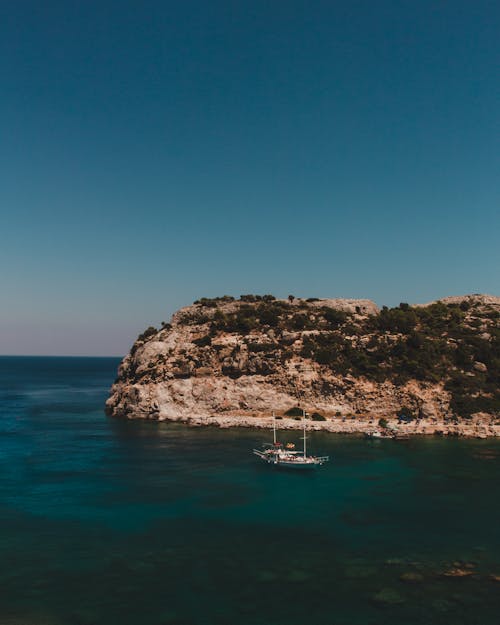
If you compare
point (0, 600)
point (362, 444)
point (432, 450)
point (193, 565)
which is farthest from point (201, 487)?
point (432, 450)

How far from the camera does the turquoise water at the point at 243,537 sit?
27562mm

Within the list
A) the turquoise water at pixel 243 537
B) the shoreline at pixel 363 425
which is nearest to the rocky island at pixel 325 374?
the shoreline at pixel 363 425

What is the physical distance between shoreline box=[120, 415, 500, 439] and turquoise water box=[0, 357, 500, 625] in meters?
11.3

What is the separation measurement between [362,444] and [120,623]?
2241 inches

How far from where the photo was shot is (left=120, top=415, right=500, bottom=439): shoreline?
81.9 metres

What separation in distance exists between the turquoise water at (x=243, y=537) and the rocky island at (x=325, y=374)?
19778mm

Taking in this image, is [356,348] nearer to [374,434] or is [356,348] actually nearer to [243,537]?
[374,434]

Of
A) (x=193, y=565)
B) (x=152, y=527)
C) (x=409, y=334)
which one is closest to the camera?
(x=193, y=565)

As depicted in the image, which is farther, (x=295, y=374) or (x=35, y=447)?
(x=295, y=374)

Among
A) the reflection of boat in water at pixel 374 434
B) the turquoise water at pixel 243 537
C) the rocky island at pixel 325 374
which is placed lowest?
the turquoise water at pixel 243 537

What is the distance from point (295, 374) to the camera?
327ft

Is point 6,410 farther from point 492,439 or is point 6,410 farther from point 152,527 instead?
point 492,439

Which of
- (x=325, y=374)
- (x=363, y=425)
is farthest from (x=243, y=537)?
(x=325, y=374)

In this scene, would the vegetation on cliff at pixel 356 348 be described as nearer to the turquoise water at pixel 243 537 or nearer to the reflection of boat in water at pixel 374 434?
the reflection of boat in water at pixel 374 434
